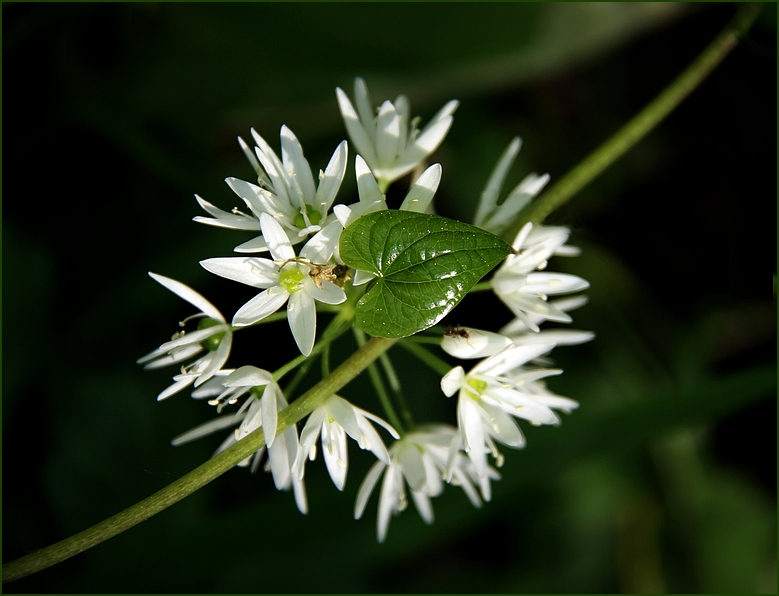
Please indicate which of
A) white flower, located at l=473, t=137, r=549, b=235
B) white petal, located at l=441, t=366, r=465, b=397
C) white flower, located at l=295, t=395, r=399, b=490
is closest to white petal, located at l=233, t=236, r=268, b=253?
white flower, located at l=295, t=395, r=399, b=490

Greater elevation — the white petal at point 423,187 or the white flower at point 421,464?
the white petal at point 423,187

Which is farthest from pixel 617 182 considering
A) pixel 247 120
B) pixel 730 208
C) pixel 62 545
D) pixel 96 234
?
pixel 62 545

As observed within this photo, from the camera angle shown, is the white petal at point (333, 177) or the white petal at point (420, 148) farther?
the white petal at point (420, 148)

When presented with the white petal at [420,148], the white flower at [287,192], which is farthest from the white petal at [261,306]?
the white petal at [420,148]

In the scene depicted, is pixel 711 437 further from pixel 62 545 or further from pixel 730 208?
pixel 62 545

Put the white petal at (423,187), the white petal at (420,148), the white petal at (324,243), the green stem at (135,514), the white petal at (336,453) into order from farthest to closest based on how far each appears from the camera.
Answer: the white petal at (420,148) < the white petal at (336,453) < the white petal at (423,187) < the white petal at (324,243) < the green stem at (135,514)

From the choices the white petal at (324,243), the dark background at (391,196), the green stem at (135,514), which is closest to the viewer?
the green stem at (135,514)

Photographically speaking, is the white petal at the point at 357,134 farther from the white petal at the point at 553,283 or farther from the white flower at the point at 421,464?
the white flower at the point at 421,464

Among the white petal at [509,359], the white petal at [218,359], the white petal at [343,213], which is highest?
the white petal at [343,213]
